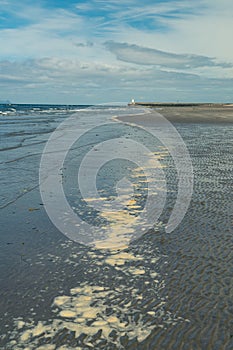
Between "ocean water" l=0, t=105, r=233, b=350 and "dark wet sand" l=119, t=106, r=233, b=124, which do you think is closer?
"ocean water" l=0, t=105, r=233, b=350

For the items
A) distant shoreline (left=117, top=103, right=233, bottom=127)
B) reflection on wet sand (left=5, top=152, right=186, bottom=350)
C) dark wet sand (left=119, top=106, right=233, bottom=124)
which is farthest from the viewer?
dark wet sand (left=119, top=106, right=233, bottom=124)

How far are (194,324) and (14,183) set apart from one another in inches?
312

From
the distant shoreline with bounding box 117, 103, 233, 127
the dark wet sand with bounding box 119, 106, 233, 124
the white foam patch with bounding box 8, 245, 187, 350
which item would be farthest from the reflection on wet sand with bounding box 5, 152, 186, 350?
the dark wet sand with bounding box 119, 106, 233, 124

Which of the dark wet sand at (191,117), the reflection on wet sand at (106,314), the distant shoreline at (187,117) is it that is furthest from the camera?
the dark wet sand at (191,117)

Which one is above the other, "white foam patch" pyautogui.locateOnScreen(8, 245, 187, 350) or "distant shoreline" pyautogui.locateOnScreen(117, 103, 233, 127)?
"distant shoreline" pyautogui.locateOnScreen(117, 103, 233, 127)

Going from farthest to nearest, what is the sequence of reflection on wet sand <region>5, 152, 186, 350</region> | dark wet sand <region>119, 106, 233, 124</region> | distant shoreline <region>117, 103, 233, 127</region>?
dark wet sand <region>119, 106, 233, 124</region>
distant shoreline <region>117, 103, 233, 127</region>
reflection on wet sand <region>5, 152, 186, 350</region>

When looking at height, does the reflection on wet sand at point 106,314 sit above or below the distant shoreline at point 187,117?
below

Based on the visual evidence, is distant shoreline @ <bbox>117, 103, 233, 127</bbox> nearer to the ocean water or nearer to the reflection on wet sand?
the ocean water

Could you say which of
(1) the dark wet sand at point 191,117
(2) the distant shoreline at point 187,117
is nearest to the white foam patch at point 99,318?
(2) the distant shoreline at point 187,117

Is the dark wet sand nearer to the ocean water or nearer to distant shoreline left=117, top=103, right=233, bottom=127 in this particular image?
distant shoreline left=117, top=103, right=233, bottom=127

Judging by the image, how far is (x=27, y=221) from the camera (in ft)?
24.1

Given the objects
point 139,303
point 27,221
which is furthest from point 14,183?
point 139,303

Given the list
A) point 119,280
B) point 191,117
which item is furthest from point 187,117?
point 119,280

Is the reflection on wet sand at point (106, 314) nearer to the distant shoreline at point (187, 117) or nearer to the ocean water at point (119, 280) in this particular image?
the ocean water at point (119, 280)
